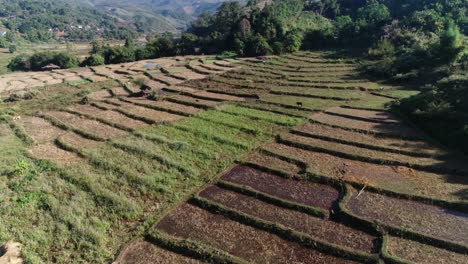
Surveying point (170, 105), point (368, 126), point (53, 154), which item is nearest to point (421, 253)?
point (368, 126)

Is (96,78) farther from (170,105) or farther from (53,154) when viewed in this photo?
(53,154)

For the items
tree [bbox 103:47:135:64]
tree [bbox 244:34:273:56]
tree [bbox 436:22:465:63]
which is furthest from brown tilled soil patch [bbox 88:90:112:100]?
tree [bbox 436:22:465:63]

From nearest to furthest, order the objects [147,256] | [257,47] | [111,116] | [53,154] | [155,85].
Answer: [147,256]
[53,154]
[111,116]
[155,85]
[257,47]

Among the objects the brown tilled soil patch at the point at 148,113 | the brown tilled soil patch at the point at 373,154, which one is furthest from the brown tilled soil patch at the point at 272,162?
the brown tilled soil patch at the point at 148,113

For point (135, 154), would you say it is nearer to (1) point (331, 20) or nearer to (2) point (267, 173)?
(2) point (267, 173)

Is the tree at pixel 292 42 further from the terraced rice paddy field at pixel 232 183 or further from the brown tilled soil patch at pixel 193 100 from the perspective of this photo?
the brown tilled soil patch at pixel 193 100

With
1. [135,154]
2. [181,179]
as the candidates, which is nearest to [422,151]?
[181,179]

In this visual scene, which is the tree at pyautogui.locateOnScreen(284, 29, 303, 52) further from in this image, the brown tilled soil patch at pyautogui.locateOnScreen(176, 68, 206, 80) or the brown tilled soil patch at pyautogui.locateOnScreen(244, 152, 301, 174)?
the brown tilled soil patch at pyautogui.locateOnScreen(244, 152, 301, 174)
